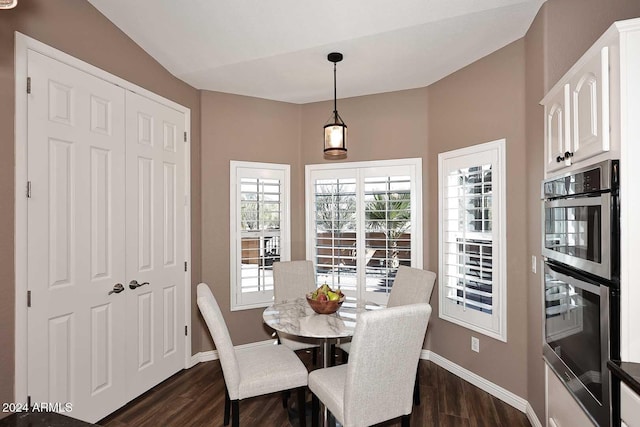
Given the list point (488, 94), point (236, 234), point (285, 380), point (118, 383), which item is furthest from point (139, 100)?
point (488, 94)

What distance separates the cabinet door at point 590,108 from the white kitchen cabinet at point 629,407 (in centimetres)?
94

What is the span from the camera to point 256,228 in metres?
3.97

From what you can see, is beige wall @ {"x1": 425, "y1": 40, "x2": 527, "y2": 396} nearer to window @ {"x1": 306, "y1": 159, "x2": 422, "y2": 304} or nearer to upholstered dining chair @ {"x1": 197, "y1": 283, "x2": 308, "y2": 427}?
window @ {"x1": 306, "y1": 159, "x2": 422, "y2": 304}

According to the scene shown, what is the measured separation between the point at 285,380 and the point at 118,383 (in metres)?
1.34

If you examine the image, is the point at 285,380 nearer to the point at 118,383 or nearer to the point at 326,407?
the point at 326,407

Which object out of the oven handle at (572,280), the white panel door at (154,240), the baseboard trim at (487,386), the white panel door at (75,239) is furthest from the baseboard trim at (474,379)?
the oven handle at (572,280)

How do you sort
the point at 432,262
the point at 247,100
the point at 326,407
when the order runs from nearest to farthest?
the point at 326,407 → the point at 432,262 → the point at 247,100

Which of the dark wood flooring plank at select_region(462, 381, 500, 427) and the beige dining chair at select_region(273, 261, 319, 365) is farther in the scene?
the beige dining chair at select_region(273, 261, 319, 365)

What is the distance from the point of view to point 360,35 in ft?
8.87

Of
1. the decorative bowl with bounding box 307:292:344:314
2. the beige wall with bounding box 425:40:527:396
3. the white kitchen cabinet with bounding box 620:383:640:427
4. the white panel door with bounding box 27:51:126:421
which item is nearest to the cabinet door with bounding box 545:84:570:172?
the beige wall with bounding box 425:40:527:396

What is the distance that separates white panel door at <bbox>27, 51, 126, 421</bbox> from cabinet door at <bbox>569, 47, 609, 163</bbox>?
9.48 ft

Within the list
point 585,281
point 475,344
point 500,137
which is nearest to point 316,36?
point 500,137

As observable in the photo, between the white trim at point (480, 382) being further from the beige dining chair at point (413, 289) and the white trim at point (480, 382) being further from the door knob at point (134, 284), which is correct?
the door knob at point (134, 284)

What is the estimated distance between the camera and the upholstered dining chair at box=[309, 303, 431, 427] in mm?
1869
